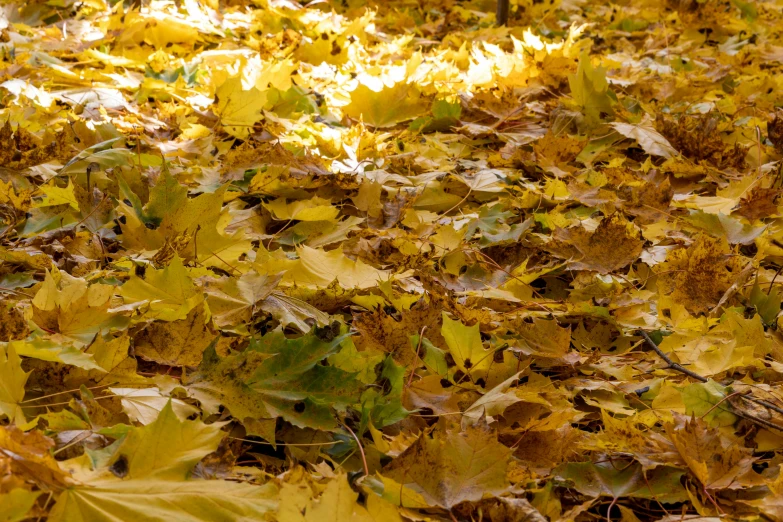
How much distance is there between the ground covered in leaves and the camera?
841 mm

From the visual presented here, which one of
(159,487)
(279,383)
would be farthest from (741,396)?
(159,487)

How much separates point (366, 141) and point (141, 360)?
1.04m

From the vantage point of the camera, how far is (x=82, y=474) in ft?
2.36

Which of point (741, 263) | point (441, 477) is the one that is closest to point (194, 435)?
point (441, 477)

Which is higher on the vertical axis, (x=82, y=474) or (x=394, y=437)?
(x=82, y=474)

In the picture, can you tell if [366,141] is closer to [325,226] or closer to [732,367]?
[325,226]

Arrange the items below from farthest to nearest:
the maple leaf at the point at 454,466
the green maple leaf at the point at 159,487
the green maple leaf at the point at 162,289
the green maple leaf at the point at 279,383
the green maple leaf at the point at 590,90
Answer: the green maple leaf at the point at 590,90, the green maple leaf at the point at 162,289, the green maple leaf at the point at 279,383, the maple leaf at the point at 454,466, the green maple leaf at the point at 159,487

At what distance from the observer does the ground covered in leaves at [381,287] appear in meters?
0.84

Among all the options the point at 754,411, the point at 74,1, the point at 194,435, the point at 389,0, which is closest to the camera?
the point at 194,435

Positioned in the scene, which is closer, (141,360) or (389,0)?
(141,360)

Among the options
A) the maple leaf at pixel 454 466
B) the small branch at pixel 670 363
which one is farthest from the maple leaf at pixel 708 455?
the maple leaf at pixel 454 466

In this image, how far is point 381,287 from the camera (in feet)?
4.03

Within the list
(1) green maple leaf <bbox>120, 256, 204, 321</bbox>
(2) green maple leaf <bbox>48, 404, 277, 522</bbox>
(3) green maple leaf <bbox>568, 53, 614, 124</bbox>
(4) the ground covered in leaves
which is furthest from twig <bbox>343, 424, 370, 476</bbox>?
(3) green maple leaf <bbox>568, 53, 614, 124</bbox>

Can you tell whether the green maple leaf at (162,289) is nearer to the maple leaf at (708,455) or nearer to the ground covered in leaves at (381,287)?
the ground covered in leaves at (381,287)
